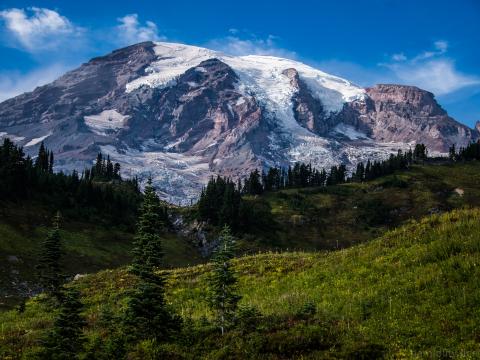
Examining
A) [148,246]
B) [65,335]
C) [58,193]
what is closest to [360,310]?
[148,246]

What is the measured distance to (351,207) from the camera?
540ft

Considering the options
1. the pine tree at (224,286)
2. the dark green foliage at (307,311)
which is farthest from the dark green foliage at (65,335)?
the dark green foliage at (307,311)

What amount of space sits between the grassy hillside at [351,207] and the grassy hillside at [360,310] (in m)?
91.2

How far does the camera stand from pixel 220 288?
70.5 ft

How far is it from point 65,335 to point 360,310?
38.3 feet

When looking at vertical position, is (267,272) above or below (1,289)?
above

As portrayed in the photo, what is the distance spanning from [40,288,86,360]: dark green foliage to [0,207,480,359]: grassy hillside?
5.92 feet

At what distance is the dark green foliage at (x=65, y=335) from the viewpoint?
18.5 meters

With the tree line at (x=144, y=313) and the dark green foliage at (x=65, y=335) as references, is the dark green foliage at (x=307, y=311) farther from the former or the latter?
the dark green foliage at (x=65, y=335)

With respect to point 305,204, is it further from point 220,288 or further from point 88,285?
point 220,288

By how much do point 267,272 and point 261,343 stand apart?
16905 millimetres

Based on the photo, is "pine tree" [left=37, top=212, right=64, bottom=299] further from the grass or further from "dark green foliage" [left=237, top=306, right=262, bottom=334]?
the grass

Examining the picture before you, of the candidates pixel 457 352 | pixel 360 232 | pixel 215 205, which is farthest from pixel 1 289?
pixel 360 232

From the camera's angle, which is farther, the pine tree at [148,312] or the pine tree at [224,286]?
the pine tree at [224,286]
